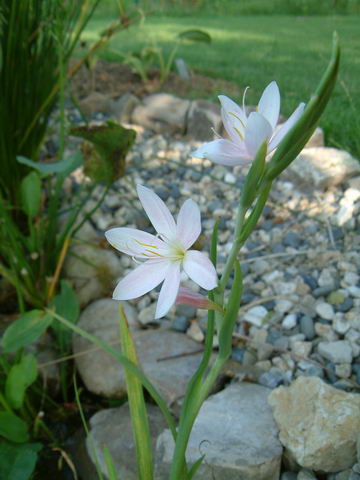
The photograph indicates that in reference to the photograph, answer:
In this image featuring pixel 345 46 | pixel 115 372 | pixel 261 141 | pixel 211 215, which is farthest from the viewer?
pixel 211 215

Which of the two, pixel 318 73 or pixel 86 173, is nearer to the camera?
pixel 86 173

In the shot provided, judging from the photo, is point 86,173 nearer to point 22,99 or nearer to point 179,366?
point 22,99

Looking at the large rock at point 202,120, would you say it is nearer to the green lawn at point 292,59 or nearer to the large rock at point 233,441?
the green lawn at point 292,59

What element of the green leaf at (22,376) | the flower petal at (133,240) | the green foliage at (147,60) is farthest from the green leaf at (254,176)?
the green foliage at (147,60)

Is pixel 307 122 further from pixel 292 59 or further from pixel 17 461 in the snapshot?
pixel 292 59

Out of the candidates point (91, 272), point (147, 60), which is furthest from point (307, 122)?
point (147, 60)

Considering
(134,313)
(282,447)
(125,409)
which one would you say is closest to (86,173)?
(134,313)

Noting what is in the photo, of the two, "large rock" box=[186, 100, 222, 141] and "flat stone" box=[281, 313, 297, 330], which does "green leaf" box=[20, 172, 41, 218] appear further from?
"large rock" box=[186, 100, 222, 141]
